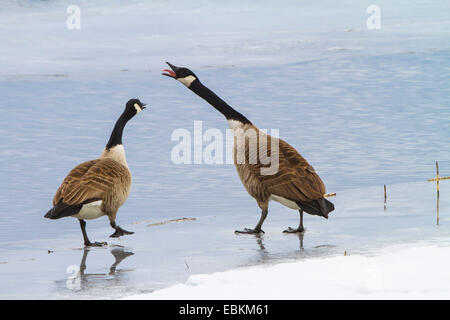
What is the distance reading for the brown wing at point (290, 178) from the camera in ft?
24.1

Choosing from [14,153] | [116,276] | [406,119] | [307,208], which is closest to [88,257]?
[116,276]

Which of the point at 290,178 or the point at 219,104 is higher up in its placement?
the point at 219,104

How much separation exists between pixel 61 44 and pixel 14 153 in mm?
11191

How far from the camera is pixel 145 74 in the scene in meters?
19.3

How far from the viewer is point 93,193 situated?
733 cm

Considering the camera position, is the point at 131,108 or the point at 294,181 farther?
the point at 131,108

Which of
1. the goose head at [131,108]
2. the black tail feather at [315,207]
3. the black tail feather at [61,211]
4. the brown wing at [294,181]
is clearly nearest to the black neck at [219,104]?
the goose head at [131,108]

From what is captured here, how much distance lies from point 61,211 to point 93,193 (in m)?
0.39

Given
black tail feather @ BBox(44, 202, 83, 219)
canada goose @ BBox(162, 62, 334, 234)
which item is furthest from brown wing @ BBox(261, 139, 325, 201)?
black tail feather @ BBox(44, 202, 83, 219)

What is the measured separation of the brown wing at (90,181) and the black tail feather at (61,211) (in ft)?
0.13

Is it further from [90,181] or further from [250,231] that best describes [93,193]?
[250,231]

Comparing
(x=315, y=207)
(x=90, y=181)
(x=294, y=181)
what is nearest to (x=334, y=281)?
(x=315, y=207)

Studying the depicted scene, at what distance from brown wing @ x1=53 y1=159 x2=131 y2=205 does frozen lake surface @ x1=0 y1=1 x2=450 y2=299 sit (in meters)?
0.48

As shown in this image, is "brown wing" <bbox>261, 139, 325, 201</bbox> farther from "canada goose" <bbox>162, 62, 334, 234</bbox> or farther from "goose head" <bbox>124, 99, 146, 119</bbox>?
"goose head" <bbox>124, 99, 146, 119</bbox>
